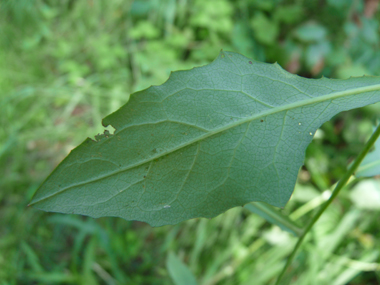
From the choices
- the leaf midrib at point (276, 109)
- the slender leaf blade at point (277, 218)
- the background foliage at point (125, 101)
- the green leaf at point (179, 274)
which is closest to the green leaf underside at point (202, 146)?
the leaf midrib at point (276, 109)

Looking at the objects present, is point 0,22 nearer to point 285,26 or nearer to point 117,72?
point 117,72

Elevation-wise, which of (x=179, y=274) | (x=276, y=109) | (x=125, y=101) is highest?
(x=125, y=101)

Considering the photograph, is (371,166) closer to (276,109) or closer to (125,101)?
(276,109)

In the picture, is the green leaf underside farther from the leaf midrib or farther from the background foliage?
the background foliage

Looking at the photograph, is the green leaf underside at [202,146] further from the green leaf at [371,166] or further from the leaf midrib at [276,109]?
the green leaf at [371,166]

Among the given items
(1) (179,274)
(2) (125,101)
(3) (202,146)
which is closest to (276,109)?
(3) (202,146)

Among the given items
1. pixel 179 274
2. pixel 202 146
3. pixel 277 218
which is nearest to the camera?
pixel 202 146
